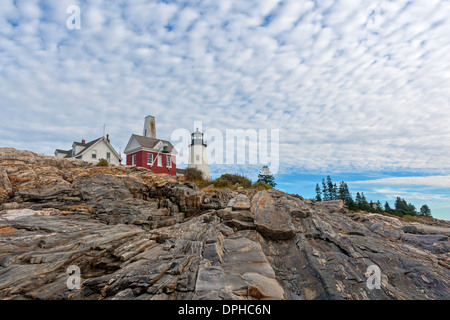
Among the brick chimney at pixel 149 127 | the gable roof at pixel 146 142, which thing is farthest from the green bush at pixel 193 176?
the brick chimney at pixel 149 127

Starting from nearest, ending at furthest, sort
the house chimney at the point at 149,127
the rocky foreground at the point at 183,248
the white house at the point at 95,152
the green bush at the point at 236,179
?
the rocky foreground at the point at 183,248 → the green bush at the point at 236,179 → the white house at the point at 95,152 → the house chimney at the point at 149,127

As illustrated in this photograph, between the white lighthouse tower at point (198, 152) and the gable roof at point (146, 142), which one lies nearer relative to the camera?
the gable roof at point (146, 142)

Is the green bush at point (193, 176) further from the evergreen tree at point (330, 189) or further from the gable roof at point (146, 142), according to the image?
the evergreen tree at point (330, 189)

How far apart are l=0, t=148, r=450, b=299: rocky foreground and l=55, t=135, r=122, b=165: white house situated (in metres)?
23.6

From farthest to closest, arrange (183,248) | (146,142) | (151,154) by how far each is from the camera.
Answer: (146,142), (151,154), (183,248)

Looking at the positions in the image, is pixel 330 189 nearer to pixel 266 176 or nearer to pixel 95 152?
pixel 266 176

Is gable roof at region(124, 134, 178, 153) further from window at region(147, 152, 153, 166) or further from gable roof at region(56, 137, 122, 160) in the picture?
gable roof at region(56, 137, 122, 160)

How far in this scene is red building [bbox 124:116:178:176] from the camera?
37906 millimetres

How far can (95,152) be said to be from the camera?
40.2m

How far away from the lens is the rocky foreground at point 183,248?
6.82 meters

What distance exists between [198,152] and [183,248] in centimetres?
3564

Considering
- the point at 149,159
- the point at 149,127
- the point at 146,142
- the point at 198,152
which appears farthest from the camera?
the point at 198,152

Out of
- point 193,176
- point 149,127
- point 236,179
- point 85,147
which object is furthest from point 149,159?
point 236,179

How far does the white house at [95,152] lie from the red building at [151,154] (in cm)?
386
